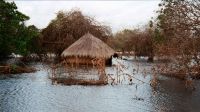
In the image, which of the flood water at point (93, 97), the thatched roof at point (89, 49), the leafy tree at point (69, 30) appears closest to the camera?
the flood water at point (93, 97)

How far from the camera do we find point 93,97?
21359 mm

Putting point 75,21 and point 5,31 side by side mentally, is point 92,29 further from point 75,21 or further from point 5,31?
point 5,31

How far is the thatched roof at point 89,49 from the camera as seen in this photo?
40062 mm

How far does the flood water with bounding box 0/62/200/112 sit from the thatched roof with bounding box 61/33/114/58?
12.6 meters

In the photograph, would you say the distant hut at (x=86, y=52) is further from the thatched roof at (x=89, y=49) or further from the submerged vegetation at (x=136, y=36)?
the submerged vegetation at (x=136, y=36)

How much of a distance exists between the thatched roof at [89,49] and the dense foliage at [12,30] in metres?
4.66

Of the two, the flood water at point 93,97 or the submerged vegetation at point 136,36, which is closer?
the flood water at point 93,97

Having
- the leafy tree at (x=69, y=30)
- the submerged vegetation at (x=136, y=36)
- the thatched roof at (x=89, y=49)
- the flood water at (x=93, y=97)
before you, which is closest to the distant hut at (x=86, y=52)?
the thatched roof at (x=89, y=49)

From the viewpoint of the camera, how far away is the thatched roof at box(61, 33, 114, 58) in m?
40.1

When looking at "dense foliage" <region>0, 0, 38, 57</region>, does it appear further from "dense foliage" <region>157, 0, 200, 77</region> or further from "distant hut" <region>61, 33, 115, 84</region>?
"dense foliage" <region>157, 0, 200, 77</region>

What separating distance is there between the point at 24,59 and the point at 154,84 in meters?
24.5

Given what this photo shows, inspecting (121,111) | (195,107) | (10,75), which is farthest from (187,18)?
(10,75)

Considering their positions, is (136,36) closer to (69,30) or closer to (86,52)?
(69,30)

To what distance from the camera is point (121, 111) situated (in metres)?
18.0
